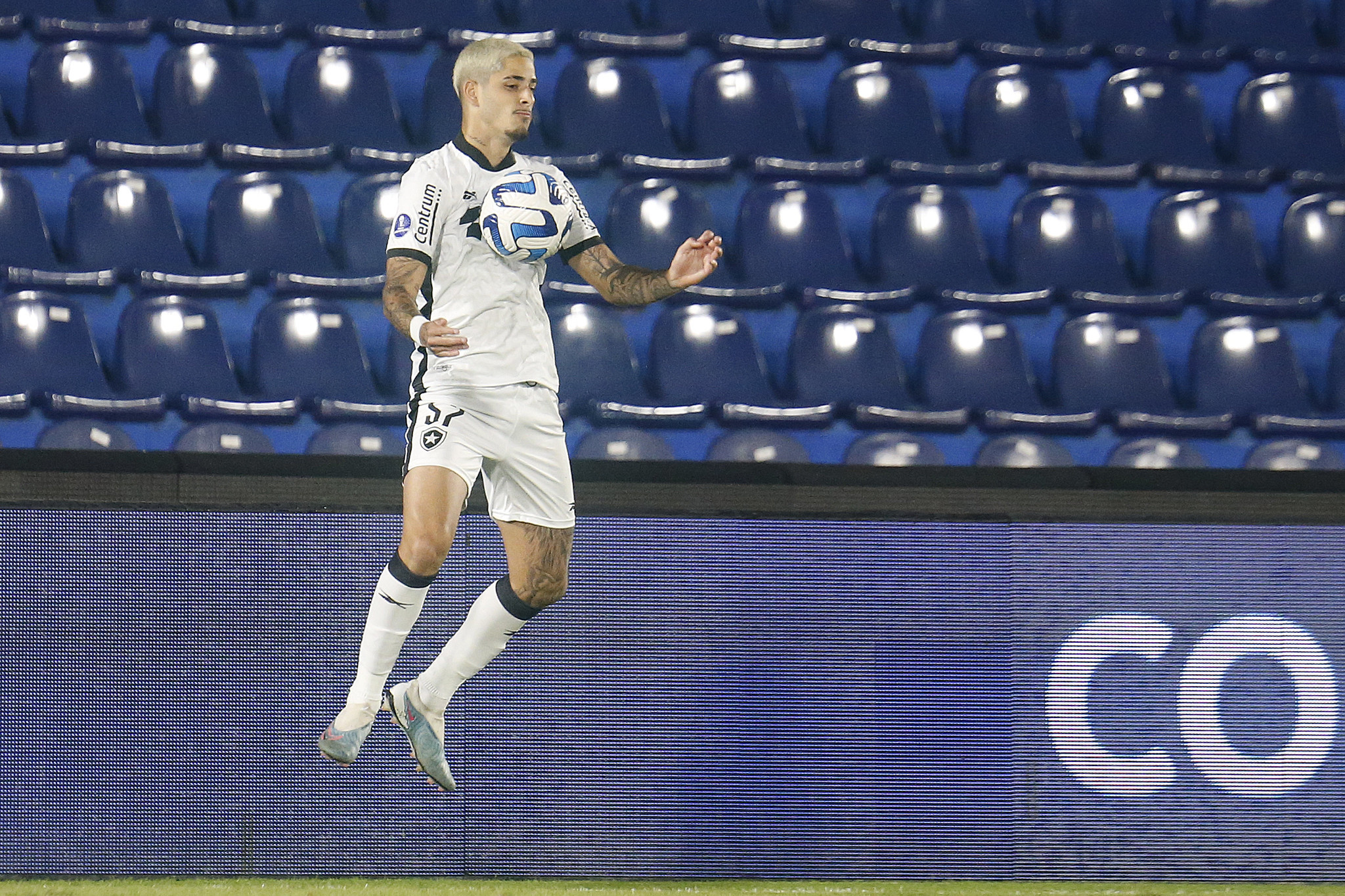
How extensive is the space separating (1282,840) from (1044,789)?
562 mm

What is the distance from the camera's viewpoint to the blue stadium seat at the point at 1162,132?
5250 mm

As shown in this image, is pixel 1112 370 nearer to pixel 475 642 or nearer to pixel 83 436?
pixel 475 642

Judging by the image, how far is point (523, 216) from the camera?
299 cm

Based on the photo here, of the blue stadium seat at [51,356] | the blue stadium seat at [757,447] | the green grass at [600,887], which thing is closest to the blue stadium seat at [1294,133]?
the blue stadium seat at [757,447]

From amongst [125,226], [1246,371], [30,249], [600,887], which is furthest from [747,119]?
[600,887]

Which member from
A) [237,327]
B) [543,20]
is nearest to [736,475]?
[237,327]

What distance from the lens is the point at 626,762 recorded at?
3174mm

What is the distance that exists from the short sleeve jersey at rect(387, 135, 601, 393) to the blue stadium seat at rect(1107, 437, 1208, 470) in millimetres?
2368

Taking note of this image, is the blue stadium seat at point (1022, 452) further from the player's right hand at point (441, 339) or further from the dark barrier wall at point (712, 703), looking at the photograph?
the player's right hand at point (441, 339)

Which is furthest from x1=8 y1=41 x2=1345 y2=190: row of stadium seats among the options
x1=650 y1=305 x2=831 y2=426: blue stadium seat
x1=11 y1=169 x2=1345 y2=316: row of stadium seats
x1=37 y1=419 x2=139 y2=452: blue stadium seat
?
x1=37 y1=419 x2=139 y2=452: blue stadium seat

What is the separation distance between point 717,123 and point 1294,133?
2.16 metres

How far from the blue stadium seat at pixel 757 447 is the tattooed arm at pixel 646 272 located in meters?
1.37

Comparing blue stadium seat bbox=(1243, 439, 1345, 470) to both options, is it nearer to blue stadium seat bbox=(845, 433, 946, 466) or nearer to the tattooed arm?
blue stadium seat bbox=(845, 433, 946, 466)

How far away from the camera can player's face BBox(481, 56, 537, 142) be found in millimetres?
2984
